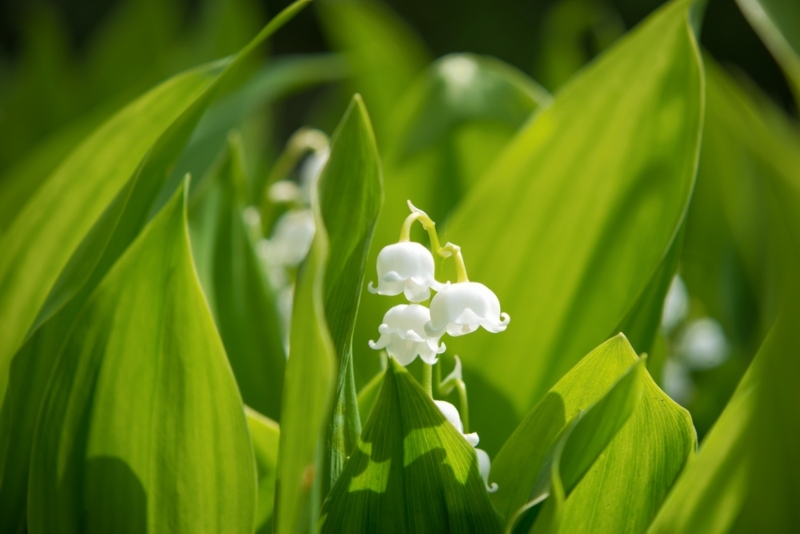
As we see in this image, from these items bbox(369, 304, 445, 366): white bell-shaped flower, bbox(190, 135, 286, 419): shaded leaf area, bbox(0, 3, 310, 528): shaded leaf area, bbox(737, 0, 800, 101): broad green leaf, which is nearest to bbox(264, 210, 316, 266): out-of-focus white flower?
bbox(190, 135, 286, 419): shaded leaf area

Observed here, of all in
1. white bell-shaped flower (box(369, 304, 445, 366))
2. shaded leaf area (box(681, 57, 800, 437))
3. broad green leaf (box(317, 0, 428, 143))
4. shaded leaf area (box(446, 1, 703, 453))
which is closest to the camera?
white bell-shaped flower (box(369, 304, 445, 366))

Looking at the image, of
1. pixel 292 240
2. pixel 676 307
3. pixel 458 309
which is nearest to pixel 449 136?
pixel 292 240

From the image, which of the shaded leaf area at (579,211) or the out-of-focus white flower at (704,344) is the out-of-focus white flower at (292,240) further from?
the out-of-focus white flower at (704,344)

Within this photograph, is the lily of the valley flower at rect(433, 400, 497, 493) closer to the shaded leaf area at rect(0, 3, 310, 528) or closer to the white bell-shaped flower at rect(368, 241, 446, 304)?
the white bell-shaped flower at rect(368, 241, 446, 304)

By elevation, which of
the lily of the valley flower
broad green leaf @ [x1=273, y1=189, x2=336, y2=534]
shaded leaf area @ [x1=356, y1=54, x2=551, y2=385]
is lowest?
the lily of the valley flower

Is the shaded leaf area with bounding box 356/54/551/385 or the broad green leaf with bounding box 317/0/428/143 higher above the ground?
the broad green leaf with bounding box 317/0/428/143

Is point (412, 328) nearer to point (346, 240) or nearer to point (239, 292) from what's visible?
point (346, 240)
